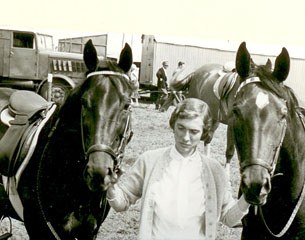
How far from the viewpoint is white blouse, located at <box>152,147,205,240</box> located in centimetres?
257

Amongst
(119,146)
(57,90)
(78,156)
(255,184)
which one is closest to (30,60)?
(57,90)

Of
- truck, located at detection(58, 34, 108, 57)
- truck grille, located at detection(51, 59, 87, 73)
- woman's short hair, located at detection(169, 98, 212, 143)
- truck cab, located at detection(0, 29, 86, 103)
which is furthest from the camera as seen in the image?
truck cab, located at detection(0, 29, 86, 103)

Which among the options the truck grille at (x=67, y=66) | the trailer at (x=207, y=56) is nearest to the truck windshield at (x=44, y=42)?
the truck grille at (x=67, y=66)

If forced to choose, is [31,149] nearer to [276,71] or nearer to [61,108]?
[61,108]

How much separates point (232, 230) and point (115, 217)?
1263 mm

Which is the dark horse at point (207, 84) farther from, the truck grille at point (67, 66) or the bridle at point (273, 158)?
the truck grille at point (67, 66)

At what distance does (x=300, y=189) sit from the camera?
9.43 feet

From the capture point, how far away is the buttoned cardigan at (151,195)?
2.58m

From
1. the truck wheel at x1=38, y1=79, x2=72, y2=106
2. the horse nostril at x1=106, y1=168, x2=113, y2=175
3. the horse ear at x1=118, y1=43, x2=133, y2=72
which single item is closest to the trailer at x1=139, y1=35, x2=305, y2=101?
the truck wheel at x1=38, y1=79, x2=72, y2=106

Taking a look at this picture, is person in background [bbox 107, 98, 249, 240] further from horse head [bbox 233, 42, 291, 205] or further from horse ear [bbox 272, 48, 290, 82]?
horse ear [bbox 272, 48, 290, 82]

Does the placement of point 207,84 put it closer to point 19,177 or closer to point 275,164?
point 19,177

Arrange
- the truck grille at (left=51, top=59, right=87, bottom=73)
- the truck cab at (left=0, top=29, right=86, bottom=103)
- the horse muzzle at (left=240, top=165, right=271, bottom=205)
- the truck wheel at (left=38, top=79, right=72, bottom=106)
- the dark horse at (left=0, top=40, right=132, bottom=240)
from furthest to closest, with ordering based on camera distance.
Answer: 1. the truck cab at (left=0, top=29, right=86, bottom=103)
2. the truck grille at (left=51, top=59, right=87, bottom=73)
3. the truck wheel at (left=38, top=79, right=72, bottom=106)
4. the dark horse at (left=0, top=40, right=132, bottom=240)
5. the horse muzzle at (left=240, top=165, right=271, bottom=205)

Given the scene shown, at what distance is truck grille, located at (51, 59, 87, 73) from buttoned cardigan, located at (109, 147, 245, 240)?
6703 mm

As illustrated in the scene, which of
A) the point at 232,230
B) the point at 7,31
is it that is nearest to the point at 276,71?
the point at 232,230
